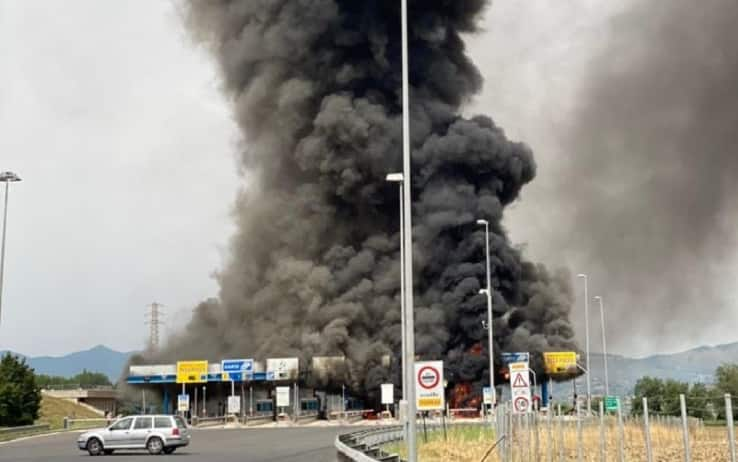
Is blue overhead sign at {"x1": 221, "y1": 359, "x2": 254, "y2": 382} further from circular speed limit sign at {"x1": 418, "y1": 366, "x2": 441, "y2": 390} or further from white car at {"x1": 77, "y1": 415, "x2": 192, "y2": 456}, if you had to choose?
circular speed limit sign at {"x1": 418, "y1": 366, "x2": 441, "y2": 390}

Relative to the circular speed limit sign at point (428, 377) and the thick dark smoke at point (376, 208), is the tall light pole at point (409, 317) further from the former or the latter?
the thick dark smoke at point (376, 208)

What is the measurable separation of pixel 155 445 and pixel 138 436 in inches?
28.9

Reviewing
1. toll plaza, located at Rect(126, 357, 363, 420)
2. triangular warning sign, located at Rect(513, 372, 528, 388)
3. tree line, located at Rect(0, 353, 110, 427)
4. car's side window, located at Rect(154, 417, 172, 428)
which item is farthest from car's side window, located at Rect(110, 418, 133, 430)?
toll plaza, located at Rect(126, 357, 363, 420)

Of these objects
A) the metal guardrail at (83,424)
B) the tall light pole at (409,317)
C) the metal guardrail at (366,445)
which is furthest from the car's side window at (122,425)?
the metal guardrail at (83,424)

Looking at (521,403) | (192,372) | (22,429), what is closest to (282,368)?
(192,372)

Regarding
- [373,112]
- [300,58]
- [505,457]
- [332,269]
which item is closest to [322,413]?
[332,269]

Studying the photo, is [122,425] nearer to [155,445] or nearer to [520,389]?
[155,445]

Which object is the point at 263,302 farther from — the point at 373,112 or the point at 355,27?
the point at 355,27

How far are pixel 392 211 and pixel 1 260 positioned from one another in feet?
117

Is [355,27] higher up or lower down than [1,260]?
higher up

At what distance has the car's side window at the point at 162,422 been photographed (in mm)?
31969

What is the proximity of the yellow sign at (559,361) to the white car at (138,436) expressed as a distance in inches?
1841

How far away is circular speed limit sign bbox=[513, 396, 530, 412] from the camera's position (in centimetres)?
2195

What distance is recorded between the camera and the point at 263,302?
265 ft
